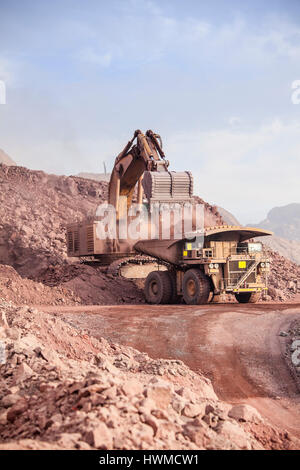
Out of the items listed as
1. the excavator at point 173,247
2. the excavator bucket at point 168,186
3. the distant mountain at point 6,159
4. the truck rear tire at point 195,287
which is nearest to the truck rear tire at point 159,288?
the excavator at point 173,247

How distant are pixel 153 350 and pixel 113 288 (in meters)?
7.94

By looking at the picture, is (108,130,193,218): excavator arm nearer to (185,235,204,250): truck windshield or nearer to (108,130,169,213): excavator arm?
(108,130,169,213): excavator arm

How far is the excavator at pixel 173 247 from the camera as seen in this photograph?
1461 centimetres

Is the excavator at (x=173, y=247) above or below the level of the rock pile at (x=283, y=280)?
above

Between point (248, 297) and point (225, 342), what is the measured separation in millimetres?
5921

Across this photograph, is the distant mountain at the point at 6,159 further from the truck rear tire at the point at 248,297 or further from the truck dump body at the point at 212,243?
the truck rear tire at the point at 248,297

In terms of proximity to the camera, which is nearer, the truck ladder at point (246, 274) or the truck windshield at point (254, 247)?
the truck ladder at point (246, 274)

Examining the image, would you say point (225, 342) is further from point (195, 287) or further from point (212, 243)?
point (212, 243)

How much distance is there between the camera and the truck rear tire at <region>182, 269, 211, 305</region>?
14617 mm

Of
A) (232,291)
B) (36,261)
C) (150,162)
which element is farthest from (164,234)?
(36,261)

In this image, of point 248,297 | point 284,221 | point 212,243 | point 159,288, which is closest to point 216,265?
point 212,243

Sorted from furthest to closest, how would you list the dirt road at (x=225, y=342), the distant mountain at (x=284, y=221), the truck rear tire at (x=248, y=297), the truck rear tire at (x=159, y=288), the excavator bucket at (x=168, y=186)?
the distant mountain at (x=284, y=221) → the truck rear tire at (x=159, y=288) → the truck rear tire at (x=248, y=297) → the excavator bucket at (x=168, y=186) → the dirt road at (x=225, y=342)

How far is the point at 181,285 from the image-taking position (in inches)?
631

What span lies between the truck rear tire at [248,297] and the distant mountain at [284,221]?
97.4 m
